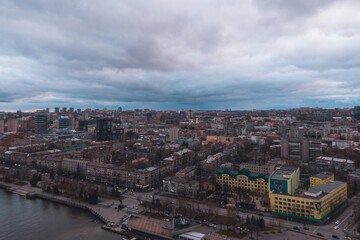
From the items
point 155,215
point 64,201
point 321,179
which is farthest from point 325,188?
point 64,201

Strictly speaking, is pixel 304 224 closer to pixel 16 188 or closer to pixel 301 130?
pixel 16 188

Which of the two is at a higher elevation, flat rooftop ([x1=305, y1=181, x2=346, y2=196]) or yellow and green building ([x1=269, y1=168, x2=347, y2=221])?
flat rooftop ([x1=305, y1=181, x2=346, y2=196])

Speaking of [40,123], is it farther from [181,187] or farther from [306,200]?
[306,200]

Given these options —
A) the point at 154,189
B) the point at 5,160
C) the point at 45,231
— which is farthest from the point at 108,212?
the point at 5,160

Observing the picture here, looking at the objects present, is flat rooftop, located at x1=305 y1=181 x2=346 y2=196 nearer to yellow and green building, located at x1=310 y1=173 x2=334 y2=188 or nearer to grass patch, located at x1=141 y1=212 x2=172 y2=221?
yellow and green building, located at x1=310 y1=173 x2=334 y2=188

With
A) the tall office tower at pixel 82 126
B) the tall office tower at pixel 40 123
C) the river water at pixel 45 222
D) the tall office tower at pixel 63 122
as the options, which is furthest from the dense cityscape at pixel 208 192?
the tall office tower at pixel 82 126

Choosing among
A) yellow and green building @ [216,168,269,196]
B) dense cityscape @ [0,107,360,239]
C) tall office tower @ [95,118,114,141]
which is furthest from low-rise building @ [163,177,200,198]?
tall office tower @ [95,118,114,141]
